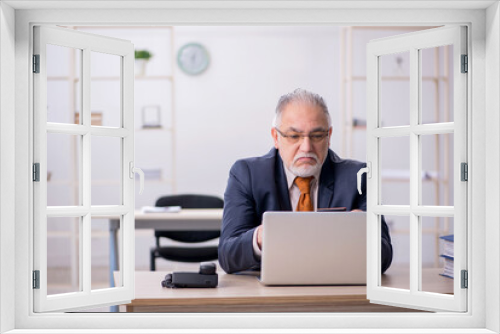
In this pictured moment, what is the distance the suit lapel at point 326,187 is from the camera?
3301mm

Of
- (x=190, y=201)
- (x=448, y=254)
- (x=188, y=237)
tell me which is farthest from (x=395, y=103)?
(x=448, y=254)

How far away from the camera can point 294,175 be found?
341cm

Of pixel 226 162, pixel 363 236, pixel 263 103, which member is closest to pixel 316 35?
pixel 263 103

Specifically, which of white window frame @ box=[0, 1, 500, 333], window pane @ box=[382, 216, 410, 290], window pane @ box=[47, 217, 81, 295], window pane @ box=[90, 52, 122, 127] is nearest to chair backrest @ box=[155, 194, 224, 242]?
window pane @ box=[47, 217, 81, 295]

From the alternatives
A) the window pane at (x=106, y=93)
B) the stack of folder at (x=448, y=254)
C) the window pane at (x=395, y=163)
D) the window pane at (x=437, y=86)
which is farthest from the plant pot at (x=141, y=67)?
the stack of folder at (x=448, y=254)

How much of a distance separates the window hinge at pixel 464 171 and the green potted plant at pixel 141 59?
15.5 ft

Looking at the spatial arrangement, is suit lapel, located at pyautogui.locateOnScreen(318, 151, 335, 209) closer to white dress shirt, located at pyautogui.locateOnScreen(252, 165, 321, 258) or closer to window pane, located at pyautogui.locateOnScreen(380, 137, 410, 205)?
white dress shirt, located at pyautogui.locateOnScreen(252, 165, 321, 258)

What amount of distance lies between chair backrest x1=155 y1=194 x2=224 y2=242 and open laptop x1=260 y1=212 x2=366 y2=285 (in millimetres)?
3010

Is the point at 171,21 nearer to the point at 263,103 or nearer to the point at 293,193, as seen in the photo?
the point at 293,193

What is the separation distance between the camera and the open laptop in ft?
8.07

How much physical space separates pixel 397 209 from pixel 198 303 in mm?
891

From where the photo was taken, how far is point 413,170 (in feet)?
7.77

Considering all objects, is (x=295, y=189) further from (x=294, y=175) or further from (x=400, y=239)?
(x=400, y=239)

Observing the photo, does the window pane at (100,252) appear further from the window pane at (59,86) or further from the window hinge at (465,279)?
the window hinge at (465,279)
